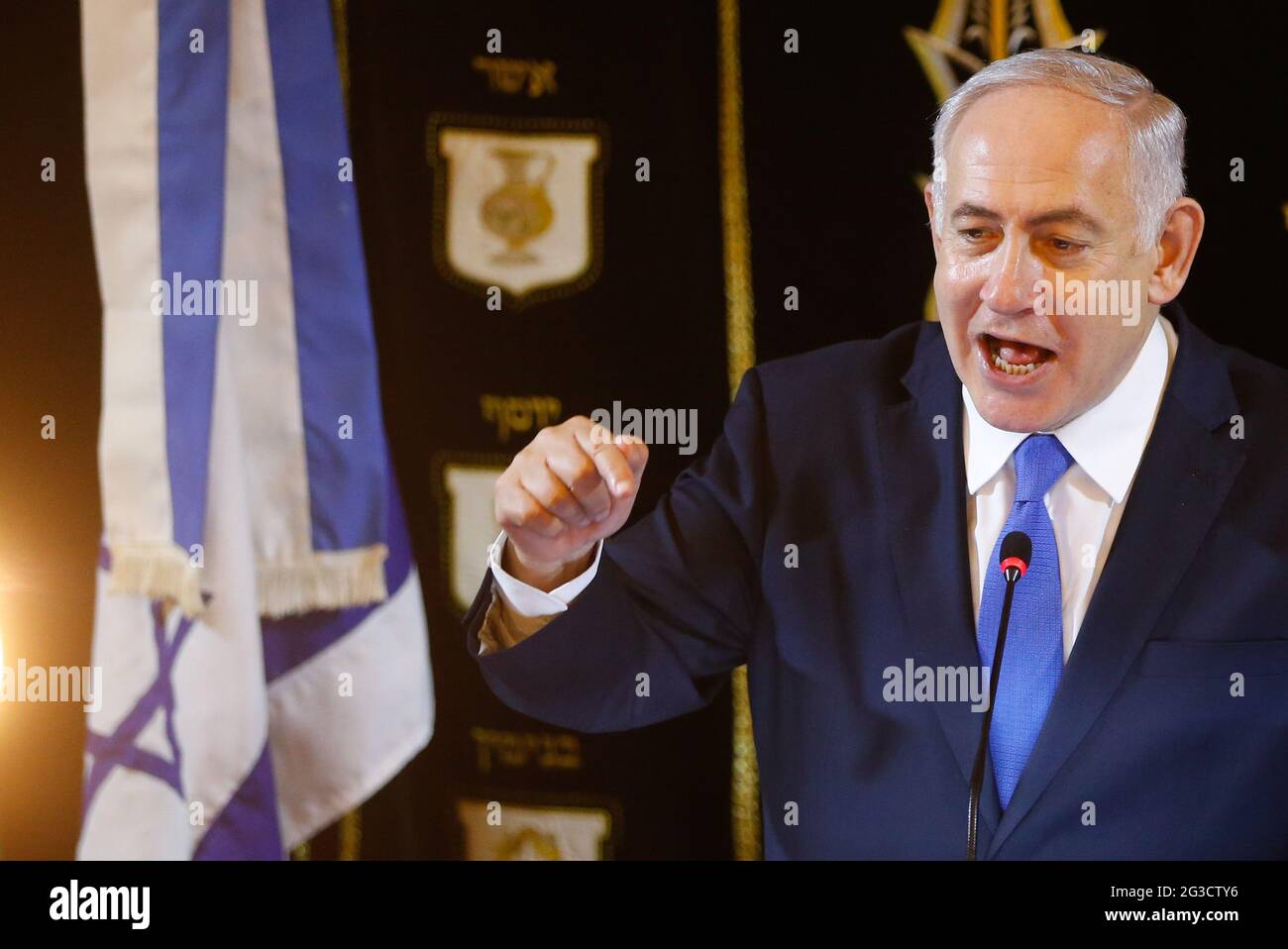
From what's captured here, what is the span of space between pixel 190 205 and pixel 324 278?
0.27 m

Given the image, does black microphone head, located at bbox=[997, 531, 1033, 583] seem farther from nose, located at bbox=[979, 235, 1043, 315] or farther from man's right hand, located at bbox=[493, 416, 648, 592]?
man's right hand, located at bbox=[493, 416, 648, 592]

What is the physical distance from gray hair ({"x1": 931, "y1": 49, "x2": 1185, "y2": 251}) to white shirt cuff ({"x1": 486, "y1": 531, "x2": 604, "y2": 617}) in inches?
33.5

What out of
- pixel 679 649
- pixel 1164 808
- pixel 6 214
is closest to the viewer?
pixel 1164 808

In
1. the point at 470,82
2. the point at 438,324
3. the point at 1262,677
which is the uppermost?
the point at 470,82

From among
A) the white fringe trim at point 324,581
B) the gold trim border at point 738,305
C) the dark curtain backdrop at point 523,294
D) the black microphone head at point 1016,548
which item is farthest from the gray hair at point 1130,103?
the white fringe trim at point 324,581

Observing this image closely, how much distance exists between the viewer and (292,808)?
8.26 ft

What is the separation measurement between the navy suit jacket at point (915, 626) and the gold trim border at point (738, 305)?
117mm

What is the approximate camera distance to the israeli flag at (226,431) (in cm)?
243

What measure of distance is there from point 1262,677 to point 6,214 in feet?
7.82

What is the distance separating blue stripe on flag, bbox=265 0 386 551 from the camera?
2455mm

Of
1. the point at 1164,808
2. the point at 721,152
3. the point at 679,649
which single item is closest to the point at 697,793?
the point at 679,649

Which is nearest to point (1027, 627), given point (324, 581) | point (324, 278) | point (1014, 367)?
point (1014, 367)

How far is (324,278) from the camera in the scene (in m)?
2.47
